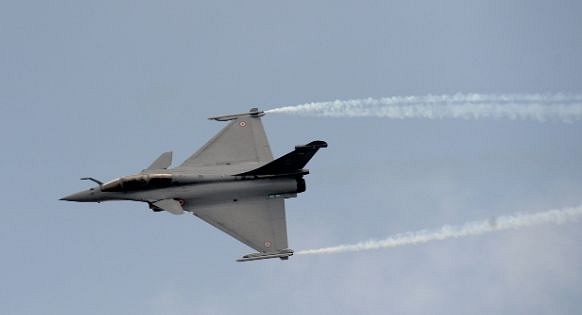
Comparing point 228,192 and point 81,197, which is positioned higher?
point 81,197

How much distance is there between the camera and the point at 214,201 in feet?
221

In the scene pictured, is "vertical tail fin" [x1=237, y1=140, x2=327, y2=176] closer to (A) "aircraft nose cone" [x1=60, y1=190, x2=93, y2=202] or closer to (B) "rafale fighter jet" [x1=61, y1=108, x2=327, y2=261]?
(B) "rafale fighter jet" [x1=61, y1=108, x2=327, y2=261]

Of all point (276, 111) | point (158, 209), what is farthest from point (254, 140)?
point (158, 209)

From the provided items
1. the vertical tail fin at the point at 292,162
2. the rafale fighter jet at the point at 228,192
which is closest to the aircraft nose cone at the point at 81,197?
the rafale fighter jet at the point at 228,192

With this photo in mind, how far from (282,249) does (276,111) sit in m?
10.8

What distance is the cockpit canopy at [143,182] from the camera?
6706cm

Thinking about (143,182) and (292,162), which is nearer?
(292,162)

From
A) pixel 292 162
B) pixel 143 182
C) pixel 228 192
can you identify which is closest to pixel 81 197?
pixel 143 182

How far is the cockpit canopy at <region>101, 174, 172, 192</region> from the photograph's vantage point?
220 feet

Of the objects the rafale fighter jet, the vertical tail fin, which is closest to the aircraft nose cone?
the rafale fighter jet

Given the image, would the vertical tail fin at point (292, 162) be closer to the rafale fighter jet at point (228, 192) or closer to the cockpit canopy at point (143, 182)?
the rafale fighter jet at point (228, 192)

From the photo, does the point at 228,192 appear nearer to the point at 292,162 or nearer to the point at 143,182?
the point at 292,162

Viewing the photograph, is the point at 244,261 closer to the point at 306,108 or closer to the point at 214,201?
the point at 214,201

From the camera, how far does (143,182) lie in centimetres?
6706
